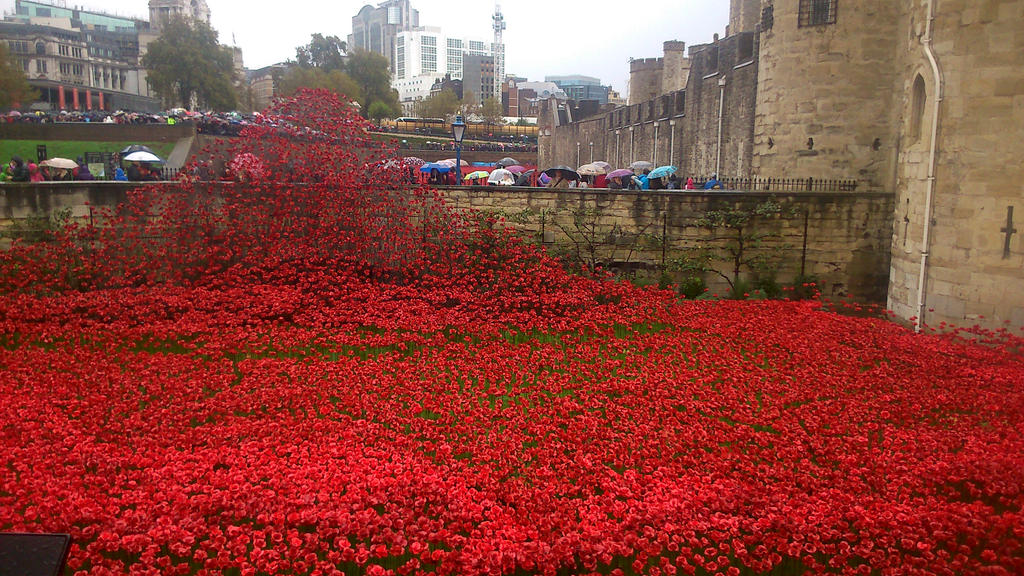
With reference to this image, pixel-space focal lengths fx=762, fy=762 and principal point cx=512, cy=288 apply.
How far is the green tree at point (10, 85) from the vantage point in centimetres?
4253

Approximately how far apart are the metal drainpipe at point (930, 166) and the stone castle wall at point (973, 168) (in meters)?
0.04

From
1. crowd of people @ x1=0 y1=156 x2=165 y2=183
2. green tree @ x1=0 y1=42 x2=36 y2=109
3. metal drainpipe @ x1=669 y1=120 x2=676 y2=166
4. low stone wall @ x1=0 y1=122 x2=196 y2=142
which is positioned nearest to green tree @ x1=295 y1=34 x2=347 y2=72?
green tree @ x1=0 y1=42 x2=36 y2=109

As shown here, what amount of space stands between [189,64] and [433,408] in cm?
5255

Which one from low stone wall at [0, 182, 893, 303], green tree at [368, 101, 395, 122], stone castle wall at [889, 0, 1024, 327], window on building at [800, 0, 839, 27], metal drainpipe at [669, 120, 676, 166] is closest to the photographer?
stone castle wall at [889, 0, 1024, 327]

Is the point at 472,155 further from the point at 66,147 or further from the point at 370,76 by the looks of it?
the point at 370,76

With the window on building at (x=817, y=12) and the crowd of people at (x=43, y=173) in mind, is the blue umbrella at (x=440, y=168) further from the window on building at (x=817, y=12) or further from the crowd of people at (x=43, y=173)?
the window on building at (x=817, y=12)

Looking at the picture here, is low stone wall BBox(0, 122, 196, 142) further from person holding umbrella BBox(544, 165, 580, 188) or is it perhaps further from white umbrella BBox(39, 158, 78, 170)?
person holding umbrella BBox(544, 165, 580, 188)

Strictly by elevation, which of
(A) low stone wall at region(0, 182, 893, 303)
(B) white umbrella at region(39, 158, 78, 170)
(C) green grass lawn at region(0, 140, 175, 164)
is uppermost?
(C) green grass lawn at region(0, 140, 175, 164)

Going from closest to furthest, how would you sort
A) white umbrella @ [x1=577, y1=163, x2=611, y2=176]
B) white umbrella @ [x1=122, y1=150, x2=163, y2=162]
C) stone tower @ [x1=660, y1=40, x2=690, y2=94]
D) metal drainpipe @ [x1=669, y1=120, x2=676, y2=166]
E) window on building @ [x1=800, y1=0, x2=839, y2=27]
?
window on building @ [x1=800, y1=0, x2=839, y2=27], white umbrella @ [x1=122, y1=150, x2=163, y2=162], white umbrella @ [x1=577, y1=163, x2=611, y2=176], metal drainpipe @ [x1=669, y1=120, x2=676, y2=166], stone tower @ [x1=660, y1=40, x2=690, y2=94]

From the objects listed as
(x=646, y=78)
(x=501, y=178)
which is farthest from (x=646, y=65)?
(x=501, y=178)

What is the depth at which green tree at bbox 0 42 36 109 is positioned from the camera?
42531mm

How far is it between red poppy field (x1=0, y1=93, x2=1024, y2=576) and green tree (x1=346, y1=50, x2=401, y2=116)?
62928 mm

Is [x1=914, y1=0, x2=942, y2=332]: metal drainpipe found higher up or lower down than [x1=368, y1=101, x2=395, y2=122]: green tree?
lower down

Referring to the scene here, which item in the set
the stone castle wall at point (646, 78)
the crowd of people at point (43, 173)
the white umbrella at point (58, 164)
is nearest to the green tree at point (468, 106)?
the stone castle wall at point (646, 78)
